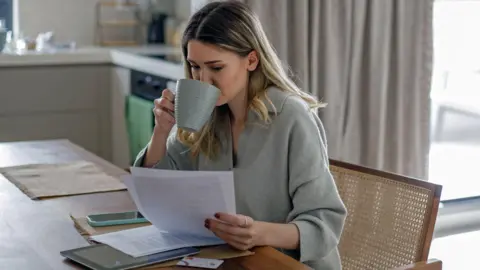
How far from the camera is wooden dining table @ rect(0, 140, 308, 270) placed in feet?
4.19

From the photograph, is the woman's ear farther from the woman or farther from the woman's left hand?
the woman's left hand

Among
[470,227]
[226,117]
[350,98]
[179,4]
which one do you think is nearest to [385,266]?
[226,117]

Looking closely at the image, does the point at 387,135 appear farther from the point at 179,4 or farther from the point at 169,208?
the point at 179,4

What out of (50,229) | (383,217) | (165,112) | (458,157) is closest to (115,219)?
(50,229)

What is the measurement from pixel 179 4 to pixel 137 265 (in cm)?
329

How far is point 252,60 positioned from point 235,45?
6 centimetres

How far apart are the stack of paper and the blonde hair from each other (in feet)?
0.83

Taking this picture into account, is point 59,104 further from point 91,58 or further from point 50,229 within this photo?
point 50,229

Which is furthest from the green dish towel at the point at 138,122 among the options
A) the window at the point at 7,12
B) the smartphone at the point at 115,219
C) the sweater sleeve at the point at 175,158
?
the smartphone at the point at 115,219

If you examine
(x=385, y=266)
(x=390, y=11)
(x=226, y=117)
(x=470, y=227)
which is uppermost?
(x=390, y=11)

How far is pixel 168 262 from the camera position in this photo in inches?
50.7

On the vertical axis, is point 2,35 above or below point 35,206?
above

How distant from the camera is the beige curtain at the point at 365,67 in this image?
258 cm

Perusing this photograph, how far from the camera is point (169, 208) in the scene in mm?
1378
